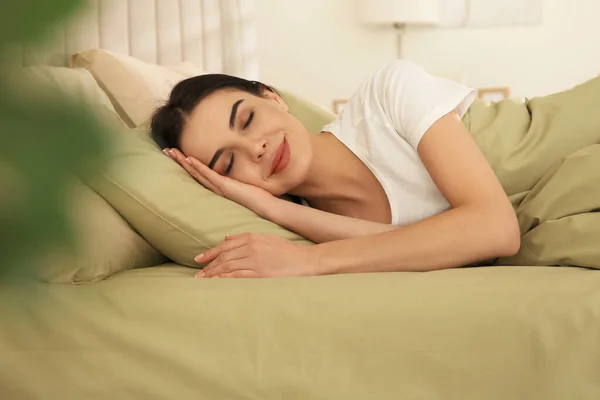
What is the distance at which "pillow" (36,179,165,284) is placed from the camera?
0.21 m

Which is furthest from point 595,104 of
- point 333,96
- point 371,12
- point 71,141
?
point 333,96

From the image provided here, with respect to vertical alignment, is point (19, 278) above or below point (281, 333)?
above

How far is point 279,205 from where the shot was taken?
144 centimetres

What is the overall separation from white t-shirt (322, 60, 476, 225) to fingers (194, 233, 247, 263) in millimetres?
374

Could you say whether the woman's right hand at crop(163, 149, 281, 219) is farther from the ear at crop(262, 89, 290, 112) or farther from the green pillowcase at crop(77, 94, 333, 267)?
the ear at crop(262, 89, 290, 112)

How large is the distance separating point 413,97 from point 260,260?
1.63 feet

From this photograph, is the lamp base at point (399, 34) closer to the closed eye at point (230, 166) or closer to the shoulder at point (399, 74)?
the shoulder at point (399, 74)

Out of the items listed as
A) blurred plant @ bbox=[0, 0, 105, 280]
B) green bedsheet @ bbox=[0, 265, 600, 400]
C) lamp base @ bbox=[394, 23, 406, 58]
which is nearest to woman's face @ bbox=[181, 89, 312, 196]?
green bedsheet @ bbox=[0, 265, 600, 400]

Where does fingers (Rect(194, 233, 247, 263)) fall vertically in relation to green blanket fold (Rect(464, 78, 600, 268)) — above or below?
below

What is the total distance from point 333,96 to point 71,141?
3981mm

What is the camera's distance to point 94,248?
0.71 ft

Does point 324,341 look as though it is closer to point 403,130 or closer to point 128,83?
point 403,130

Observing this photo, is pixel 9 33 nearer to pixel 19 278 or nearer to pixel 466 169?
pixel 19 278

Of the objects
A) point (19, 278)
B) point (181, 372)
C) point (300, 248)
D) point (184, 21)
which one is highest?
point (184, 21)
